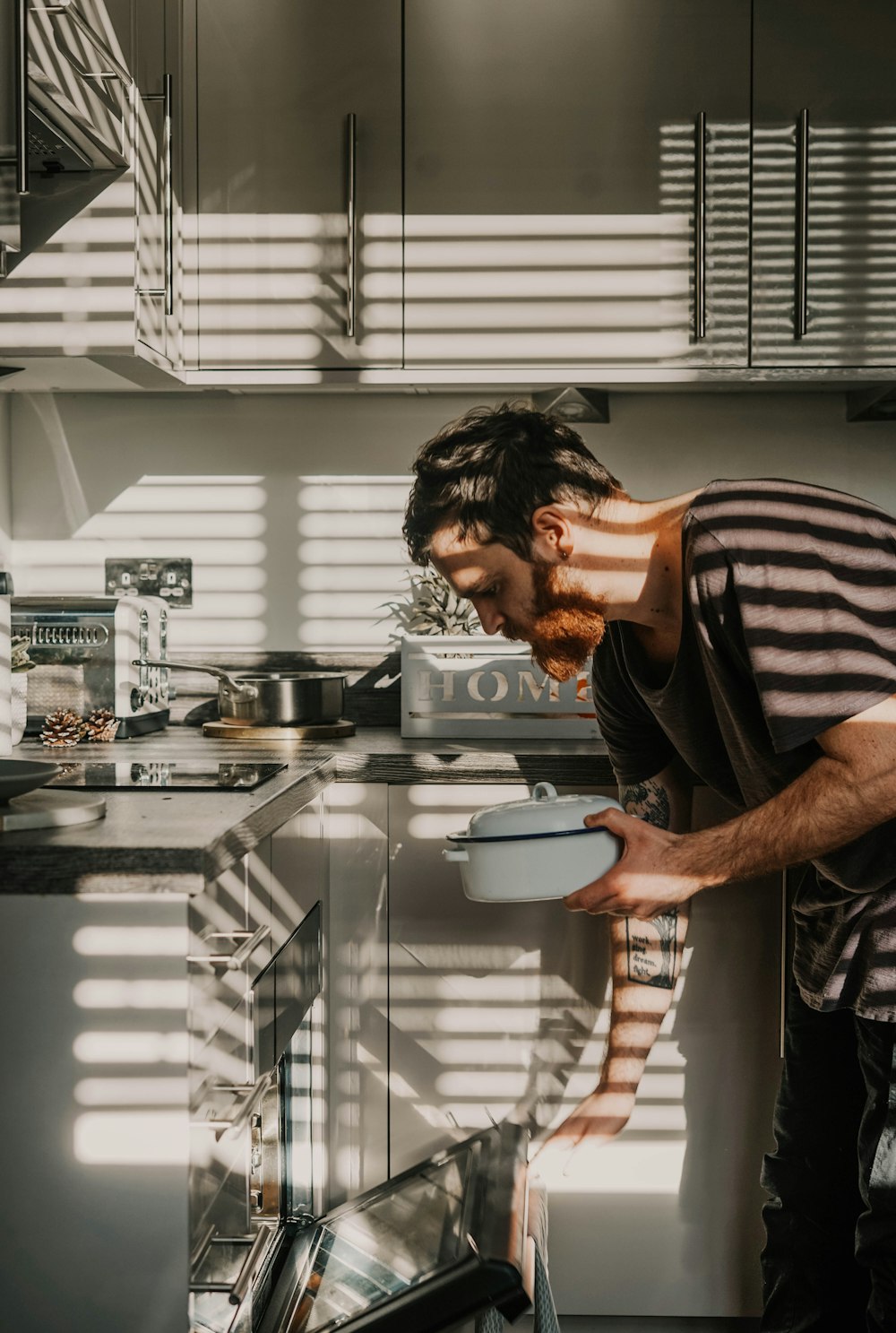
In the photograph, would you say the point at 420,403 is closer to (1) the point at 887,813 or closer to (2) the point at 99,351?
(2) the point at 99,351

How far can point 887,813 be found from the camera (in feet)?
3.83

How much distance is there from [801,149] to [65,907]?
5.57 feet

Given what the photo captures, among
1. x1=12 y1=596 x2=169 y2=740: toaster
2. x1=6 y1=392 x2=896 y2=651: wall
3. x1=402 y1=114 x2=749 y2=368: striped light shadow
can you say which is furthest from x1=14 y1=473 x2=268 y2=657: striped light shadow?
x1=402 y1=114 x2=749 y2=368: striped light shadow

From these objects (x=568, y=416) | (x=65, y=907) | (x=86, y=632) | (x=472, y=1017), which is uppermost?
(x=568, y=416)

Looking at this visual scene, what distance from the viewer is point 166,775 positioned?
1.47 metres

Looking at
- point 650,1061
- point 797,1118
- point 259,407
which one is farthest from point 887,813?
point 259,407

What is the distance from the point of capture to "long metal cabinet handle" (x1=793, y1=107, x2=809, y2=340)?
6.39 feet

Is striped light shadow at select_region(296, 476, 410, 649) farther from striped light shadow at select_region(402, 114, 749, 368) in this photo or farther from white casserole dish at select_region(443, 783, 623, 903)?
white casserole dish at select_region(443, 783, 623, 903)

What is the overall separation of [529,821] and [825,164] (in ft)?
4.50

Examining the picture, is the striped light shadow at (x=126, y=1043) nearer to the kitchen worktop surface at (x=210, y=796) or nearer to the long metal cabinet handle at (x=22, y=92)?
the kitchen worktop surface at (x=210, y=796)

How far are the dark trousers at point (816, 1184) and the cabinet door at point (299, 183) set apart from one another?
130 centimetres

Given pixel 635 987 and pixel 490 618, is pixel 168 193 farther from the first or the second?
pixel 635 987

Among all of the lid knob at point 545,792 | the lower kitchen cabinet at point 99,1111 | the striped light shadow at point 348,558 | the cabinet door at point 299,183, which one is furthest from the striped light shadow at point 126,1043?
the striped light shadow at point 348,558

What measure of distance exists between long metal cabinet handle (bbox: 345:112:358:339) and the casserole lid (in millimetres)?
1087
